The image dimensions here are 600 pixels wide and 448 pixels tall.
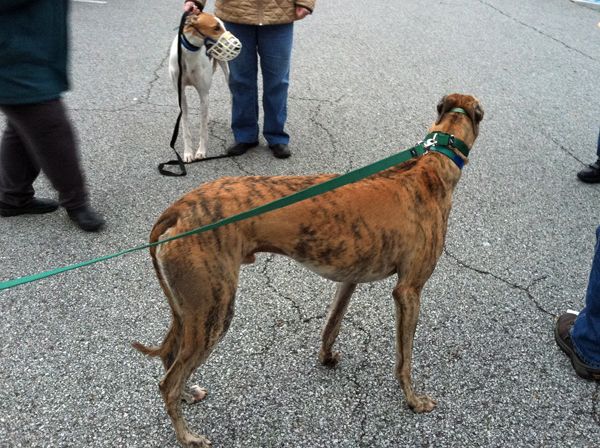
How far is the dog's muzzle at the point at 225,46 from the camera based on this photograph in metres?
3.76

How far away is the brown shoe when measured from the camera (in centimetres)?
270

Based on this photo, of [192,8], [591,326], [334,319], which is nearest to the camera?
[334,319]

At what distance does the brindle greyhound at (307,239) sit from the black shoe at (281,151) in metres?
2.32

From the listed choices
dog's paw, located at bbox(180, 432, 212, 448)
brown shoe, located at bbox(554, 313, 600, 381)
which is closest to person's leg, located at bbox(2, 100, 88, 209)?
dog's paw, located at bbox(180, 432, 212, 448)

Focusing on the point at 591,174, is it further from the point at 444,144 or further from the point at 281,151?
the point at 444,144

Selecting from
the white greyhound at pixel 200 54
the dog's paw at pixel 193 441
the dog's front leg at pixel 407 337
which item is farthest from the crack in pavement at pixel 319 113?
the dog's paw at pixel 193 441

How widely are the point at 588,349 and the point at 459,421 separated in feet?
2.74

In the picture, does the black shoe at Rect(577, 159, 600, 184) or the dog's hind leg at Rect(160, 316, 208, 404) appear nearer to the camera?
the dog's hind leg at Rect(160, 316, 208, 404)

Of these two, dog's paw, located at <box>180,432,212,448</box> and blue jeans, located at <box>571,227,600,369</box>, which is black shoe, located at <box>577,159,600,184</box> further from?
dog's paw, located at <box>180,432,212,448</box>

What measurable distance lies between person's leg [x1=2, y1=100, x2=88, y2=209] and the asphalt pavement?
0.30m

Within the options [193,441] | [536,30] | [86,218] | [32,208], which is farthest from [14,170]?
[536,30]

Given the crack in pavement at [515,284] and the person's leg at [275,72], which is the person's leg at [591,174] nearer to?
the crack in pavement at [515,284]

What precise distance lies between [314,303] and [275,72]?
2.20 meters

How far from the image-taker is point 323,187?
6.12 ft
